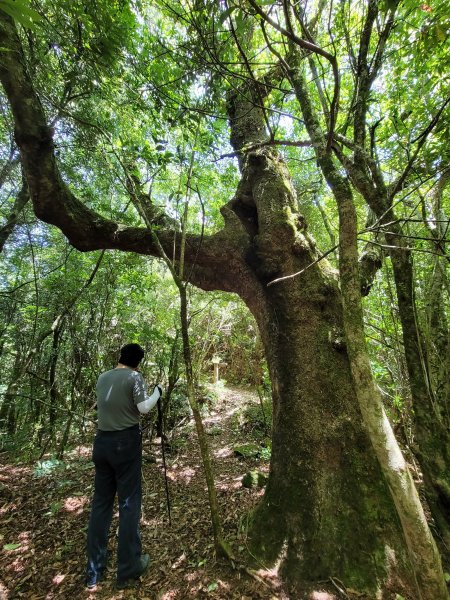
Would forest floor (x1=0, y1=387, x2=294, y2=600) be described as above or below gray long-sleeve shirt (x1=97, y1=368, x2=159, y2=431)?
below

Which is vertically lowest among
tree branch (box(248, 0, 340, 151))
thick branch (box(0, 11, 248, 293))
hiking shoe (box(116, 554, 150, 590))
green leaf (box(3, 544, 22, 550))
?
green leaf (box(3, 544, 22, 550))

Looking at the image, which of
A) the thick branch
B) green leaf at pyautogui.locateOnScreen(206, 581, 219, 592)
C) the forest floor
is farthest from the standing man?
the thick branch

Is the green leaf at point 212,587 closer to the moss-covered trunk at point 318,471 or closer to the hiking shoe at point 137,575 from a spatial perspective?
the moss-covered trunk at point 318,471

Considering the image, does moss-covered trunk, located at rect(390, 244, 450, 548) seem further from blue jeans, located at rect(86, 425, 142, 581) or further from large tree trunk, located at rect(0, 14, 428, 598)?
blue jeans, located at rect(86, 425, 142, 581)

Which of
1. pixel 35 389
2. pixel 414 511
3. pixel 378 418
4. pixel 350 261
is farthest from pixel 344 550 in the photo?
pixel 35 389

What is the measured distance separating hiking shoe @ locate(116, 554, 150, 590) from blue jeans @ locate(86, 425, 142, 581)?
0.02 metres

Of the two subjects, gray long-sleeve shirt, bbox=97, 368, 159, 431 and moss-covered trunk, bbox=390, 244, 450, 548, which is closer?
moss-covered trunk, bbox=390, 244, 450, 548

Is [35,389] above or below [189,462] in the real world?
above

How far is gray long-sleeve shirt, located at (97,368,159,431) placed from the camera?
2896 mm

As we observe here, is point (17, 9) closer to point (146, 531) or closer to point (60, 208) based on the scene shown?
point (60, 208)

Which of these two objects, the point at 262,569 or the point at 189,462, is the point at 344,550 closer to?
the point at 262,569

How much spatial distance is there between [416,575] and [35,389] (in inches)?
248

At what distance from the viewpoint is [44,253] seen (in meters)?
8.08

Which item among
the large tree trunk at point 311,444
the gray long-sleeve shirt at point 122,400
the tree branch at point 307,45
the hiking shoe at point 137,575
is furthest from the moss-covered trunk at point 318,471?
the tree branch at point 307,45
